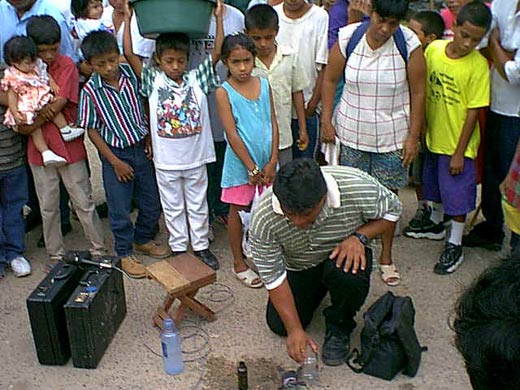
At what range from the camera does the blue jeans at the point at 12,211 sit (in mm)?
3964

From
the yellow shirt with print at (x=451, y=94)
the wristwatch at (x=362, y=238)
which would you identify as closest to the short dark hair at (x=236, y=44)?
the yellow shirt with print at (x=451, y=94)

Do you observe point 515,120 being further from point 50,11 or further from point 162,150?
point 50,11

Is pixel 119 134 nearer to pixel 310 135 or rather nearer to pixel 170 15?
pixel 170 15

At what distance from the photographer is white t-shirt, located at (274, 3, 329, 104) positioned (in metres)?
4.08

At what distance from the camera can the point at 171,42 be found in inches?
144

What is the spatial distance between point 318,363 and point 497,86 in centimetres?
183

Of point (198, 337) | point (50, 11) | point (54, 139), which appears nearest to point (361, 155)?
point (198, 337)

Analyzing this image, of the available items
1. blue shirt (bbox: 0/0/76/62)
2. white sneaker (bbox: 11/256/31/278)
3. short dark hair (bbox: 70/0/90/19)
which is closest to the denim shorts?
blue shirt (bbox: 0/0/76/62)

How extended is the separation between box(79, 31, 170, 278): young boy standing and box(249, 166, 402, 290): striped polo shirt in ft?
3.81

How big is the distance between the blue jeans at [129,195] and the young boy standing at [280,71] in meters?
Answer: 0.80

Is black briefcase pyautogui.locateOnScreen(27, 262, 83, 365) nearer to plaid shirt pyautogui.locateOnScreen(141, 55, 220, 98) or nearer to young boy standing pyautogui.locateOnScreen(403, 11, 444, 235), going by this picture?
plaid shirt pyautogui.locateOnScreen(141, 55, 220, 98)

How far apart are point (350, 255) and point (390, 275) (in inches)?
36.1

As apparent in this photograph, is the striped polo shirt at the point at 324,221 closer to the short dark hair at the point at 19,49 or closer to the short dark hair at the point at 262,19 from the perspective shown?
the short dark hair at the point at 262,19

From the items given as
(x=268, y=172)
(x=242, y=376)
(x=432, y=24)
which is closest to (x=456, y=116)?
(x=432, y=24)
